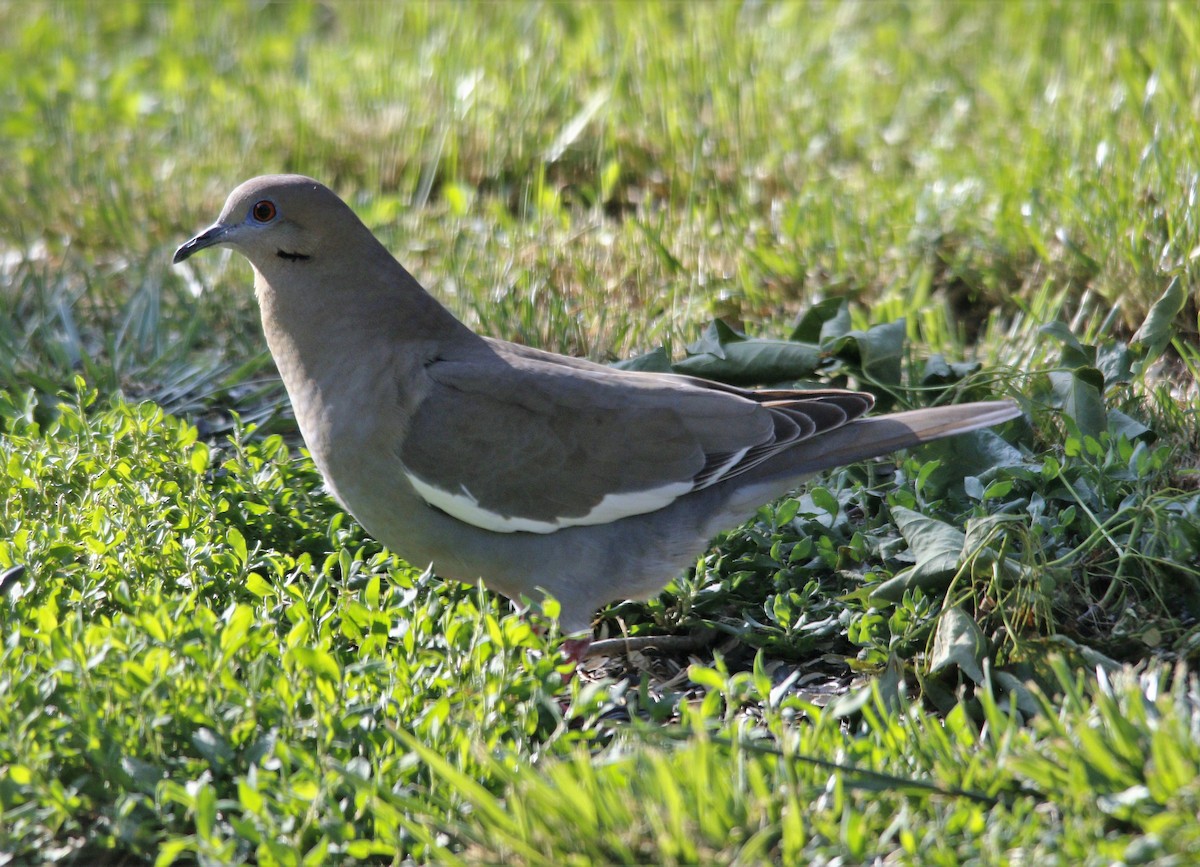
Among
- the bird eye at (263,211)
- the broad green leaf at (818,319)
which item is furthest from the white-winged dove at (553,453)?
the broad green leaf at (818,319)

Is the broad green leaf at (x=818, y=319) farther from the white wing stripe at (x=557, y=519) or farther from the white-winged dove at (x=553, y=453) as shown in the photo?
the white wing stripe at (x=557, y=519)

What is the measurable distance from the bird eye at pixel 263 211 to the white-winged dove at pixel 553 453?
1.05 feet

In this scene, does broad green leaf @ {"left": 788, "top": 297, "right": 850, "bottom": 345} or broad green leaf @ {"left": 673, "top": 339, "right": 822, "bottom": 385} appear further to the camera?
broad green leaf @ {"left": 788, "top": 297, "right": 850, "bottom": 345}

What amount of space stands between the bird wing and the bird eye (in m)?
0.64

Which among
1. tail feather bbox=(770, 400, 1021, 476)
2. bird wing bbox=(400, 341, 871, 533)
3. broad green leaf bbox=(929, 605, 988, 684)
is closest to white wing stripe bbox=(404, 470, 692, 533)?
bird wing bbox=(400, 341, 871, 533)

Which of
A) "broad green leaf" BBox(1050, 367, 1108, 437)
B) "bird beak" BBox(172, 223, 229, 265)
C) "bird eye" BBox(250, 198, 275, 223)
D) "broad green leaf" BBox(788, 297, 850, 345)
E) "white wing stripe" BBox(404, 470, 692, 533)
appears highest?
"bird eye" BBox(250, 198, 275, 223)

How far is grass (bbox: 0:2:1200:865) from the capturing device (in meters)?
2.29

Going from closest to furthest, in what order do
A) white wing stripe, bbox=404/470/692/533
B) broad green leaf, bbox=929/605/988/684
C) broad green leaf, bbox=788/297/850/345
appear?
broad green leaf, bbox=929/605/988/684 → white wing stripe, bbox=404/470/692/533 → broad green leaf, bbox=788/297/850/345

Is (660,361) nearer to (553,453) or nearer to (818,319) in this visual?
(818,319)

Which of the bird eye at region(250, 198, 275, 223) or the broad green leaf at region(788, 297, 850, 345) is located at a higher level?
the bird eye at region(250, 198, 275, 223)

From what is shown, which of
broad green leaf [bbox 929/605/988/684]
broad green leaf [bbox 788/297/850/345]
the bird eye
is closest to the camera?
broad green leaf [bbox 929/605/988/684]

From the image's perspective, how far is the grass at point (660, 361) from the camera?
2285 millimetres

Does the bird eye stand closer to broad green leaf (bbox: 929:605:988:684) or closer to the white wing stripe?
the white wing stripe

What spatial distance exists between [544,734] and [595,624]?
974 mm
